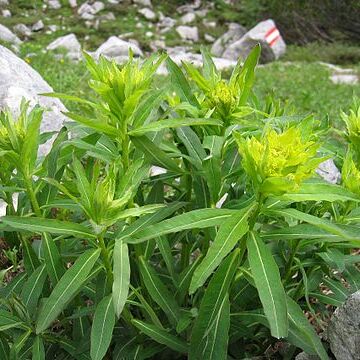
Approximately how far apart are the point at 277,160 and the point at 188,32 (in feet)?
55.7

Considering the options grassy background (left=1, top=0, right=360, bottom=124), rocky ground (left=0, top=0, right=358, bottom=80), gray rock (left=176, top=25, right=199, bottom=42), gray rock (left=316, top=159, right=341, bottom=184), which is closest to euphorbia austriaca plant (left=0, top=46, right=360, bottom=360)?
gray rock (left=316, top=159, right=341, bottom=184)

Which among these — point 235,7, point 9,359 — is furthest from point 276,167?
point 235,7

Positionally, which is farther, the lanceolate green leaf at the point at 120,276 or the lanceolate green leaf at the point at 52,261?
the lanceolate green leaf at the point at 52,261

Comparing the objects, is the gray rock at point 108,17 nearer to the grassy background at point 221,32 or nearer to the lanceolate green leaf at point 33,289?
the grassy background at point 221,32

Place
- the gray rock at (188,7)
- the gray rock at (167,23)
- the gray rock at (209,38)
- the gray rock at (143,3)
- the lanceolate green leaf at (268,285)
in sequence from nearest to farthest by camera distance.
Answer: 1. the lanceolate green leaf at (268,285)
2. the gray rock at (209,38)
3. the gray rock at (167,23)
4. the gray rock at (143,3)
5. the gray rock at (188,7)

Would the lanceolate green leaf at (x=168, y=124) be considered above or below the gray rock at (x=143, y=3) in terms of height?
above

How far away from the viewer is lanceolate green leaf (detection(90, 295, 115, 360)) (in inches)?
65.4

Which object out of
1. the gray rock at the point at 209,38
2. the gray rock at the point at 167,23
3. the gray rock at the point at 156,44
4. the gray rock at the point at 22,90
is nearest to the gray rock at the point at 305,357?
the gray rock at the point at 22,90

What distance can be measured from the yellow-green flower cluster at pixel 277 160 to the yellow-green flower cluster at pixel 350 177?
34cm

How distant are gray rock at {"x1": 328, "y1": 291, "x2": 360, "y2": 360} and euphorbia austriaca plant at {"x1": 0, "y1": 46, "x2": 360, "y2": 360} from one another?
11 centimetres

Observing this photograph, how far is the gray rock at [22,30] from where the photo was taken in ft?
53.5

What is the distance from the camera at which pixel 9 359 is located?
1933 mm

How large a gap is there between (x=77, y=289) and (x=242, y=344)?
740mm

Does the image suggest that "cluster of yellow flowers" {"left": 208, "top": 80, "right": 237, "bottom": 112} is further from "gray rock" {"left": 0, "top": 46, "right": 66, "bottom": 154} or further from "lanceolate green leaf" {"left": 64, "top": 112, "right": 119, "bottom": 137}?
"gray rock" {"left": 0, "top": 46, "right": 66, "bottom": 154}
